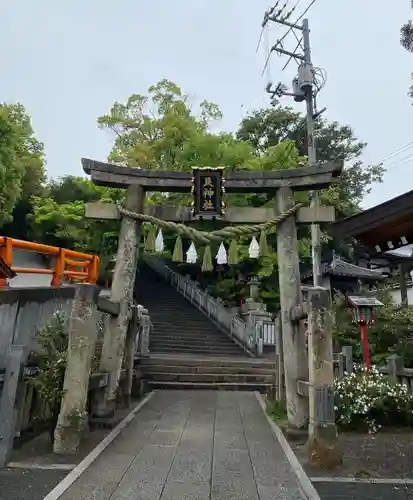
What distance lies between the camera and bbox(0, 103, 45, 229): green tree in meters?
19.0

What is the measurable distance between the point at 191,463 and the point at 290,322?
3061 millimetres

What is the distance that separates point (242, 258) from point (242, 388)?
982 cm

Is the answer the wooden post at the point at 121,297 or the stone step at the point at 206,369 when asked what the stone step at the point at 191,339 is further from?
the wooden post at the point at 121,297

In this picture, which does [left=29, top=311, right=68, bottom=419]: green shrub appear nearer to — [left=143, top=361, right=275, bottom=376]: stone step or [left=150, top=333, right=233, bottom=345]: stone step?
[left=143, top=361, right=275, bottom=376]: stone step

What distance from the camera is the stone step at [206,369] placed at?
12.3 meters

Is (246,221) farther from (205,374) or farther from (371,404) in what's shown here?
(205,374)

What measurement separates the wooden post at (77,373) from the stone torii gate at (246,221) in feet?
4.77

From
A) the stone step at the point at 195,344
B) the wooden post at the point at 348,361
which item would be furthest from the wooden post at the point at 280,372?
the stone step at the point at 195,344

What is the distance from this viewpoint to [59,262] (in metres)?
10.8

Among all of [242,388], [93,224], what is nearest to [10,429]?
[242,388]

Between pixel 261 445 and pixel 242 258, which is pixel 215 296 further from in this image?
pixel 261 445

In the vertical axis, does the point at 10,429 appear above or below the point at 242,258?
below

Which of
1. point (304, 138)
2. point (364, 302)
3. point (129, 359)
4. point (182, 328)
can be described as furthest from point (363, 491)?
point (304, 138)

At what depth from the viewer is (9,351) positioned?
517 cm
